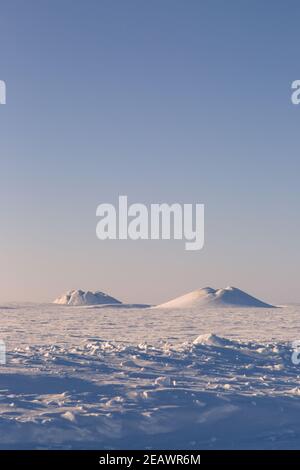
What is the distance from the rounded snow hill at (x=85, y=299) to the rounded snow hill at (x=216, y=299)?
751cm

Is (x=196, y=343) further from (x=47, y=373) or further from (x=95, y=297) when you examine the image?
(x=95, y=297)

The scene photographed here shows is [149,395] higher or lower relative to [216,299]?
lower

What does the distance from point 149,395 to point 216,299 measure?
48474 mm

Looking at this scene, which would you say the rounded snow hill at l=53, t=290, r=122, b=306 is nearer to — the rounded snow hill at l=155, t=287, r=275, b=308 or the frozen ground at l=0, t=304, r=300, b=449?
the rounded snow hill at l=155, t=287, r=275, b=308

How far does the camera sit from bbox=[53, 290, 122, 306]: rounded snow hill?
2939 inches

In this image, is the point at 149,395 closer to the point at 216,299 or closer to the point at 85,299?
the point at 216,299

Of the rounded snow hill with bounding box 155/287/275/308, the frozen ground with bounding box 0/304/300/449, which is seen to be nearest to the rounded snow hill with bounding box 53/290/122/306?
the rounded snow hill with bounding box 155/287/275/308

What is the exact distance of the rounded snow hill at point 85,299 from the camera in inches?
2939

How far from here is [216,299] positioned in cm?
6644

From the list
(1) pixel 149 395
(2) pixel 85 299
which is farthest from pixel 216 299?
(1) pixel 149 395

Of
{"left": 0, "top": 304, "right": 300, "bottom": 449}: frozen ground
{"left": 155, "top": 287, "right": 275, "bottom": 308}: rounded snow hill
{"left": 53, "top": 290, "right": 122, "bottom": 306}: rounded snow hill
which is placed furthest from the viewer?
{"left": 53, "top": 290, "right": 122, "bottom": 306}: rounded snow hill

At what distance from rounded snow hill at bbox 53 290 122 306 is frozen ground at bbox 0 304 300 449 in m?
44.5

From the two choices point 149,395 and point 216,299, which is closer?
point 149,395

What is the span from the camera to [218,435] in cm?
1650
